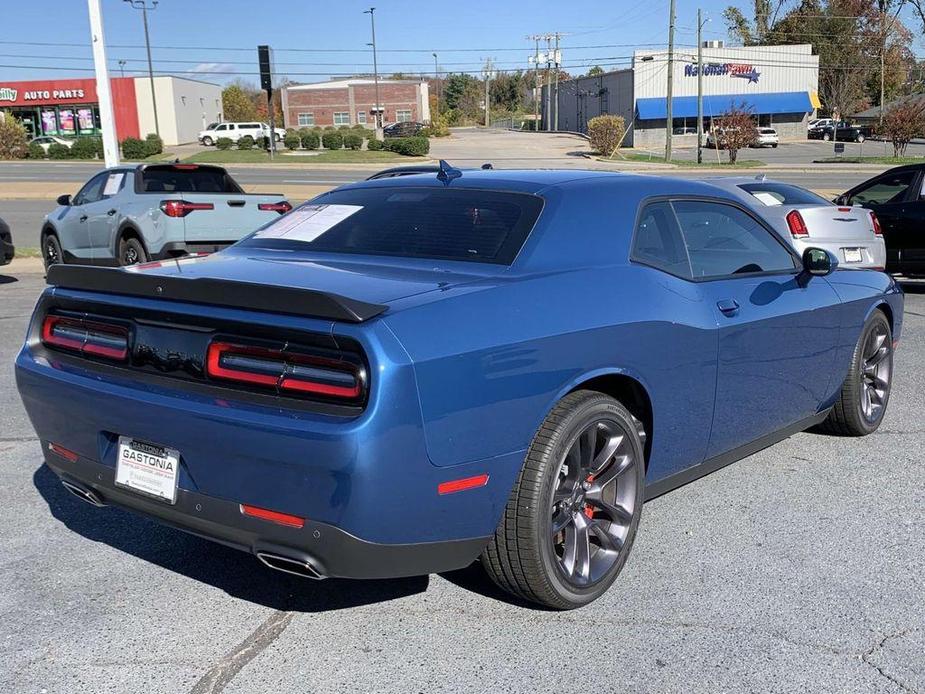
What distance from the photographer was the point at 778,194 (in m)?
11.3

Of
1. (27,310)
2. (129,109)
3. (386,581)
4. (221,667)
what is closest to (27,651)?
(221,667)

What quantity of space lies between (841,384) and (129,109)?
253 ft

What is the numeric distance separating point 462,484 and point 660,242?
1699 millimetres

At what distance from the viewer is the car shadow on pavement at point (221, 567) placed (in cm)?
364

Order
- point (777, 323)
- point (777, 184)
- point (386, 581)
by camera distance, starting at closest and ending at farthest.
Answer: point (386, 581)
point (777, 323)
point (777, 184)

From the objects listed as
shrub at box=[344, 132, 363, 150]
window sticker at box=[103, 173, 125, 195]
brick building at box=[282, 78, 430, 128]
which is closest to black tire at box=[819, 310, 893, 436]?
window sticker at box=[103, 173, 125, 195]

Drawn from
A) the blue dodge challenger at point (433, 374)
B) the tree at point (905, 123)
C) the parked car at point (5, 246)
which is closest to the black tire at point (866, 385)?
the blue dodge challenger at point (433, 374)

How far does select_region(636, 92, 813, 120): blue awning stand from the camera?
7044cm

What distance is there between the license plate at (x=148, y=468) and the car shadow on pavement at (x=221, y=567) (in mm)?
320

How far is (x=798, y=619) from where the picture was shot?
3.45 m

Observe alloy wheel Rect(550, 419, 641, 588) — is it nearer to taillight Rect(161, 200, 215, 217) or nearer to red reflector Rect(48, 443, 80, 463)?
red reflector Rect(48, 443, 80, 463)

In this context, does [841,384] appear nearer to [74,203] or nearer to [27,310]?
[27,310]

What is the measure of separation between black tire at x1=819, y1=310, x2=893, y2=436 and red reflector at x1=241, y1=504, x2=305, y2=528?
3.73 m

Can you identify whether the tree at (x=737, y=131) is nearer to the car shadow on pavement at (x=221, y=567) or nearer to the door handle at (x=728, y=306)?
the door handle at (x=728, y=306)
